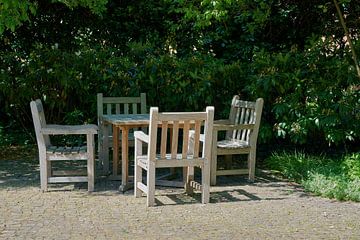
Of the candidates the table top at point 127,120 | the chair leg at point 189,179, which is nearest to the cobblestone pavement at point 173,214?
the chair leg at point 189,179

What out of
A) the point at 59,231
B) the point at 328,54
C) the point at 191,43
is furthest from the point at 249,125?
the point at 191,43

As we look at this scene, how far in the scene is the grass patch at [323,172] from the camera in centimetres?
732

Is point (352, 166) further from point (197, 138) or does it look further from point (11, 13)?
point (11, 13)

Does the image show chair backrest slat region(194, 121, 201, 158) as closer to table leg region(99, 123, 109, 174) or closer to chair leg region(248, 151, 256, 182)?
chair leg region(248, 151, 256, 182)

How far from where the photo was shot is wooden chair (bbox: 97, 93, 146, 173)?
8.47 meters

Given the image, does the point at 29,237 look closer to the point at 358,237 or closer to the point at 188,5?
the point at 358,237

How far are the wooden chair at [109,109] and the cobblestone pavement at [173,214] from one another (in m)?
0.59

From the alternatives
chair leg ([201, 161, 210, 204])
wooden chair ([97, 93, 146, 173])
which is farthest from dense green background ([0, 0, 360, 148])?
chair leg ([201, 161, 210, 204])

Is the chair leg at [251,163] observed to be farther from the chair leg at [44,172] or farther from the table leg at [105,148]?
the chair leg at [44,172]

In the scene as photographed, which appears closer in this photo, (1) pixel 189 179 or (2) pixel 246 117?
(1) pixel 189 179

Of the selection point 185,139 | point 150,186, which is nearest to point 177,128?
point 185,139

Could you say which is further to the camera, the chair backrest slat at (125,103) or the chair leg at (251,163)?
the chair backrest slat at (125,103)

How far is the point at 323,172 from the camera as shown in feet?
27.0

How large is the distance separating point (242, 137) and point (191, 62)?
1996 mm
